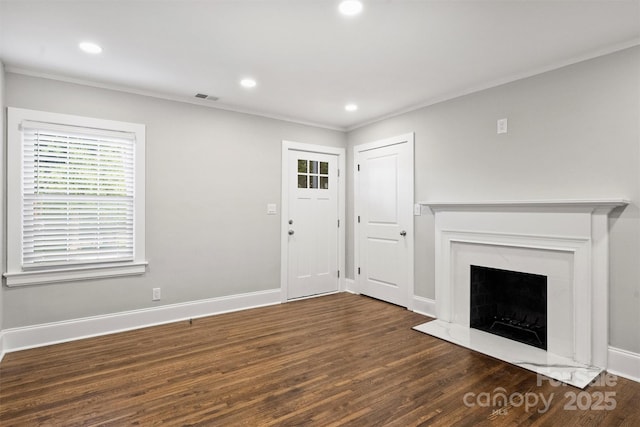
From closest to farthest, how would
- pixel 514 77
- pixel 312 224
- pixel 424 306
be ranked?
1. pixel 514 77
2. pixel 424 306
3. pixel 312 224

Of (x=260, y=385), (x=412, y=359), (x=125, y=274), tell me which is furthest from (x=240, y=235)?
(x=412, y=359)

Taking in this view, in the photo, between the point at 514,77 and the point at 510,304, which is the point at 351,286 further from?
the point at 514,77

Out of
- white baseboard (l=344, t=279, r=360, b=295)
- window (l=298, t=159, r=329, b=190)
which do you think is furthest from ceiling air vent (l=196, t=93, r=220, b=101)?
white baseboard (l=344, t=279, r=360, b=295)

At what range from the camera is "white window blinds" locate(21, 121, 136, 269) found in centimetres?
309

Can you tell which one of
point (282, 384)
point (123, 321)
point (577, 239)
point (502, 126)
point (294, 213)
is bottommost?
point (282, 384)

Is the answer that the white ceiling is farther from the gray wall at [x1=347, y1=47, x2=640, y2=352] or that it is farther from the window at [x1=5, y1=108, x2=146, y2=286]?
the window at [x1=5, y1=108, x2=146, y2=286]

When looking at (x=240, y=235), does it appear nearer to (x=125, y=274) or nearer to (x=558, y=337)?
(x=125, y=274)

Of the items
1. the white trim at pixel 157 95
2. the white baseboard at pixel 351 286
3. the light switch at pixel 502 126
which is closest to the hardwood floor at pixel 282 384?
the white baseboard at pixel 351 286

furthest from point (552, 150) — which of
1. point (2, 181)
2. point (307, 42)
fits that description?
point (2, 181)

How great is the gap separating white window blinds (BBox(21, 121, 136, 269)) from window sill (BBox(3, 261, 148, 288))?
0.07 m

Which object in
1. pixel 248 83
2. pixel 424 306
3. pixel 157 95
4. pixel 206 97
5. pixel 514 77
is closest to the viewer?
pixel 514 77

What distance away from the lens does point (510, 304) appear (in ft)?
11.6

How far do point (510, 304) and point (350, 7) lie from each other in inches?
125

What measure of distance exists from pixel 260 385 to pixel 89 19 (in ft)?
9.13
